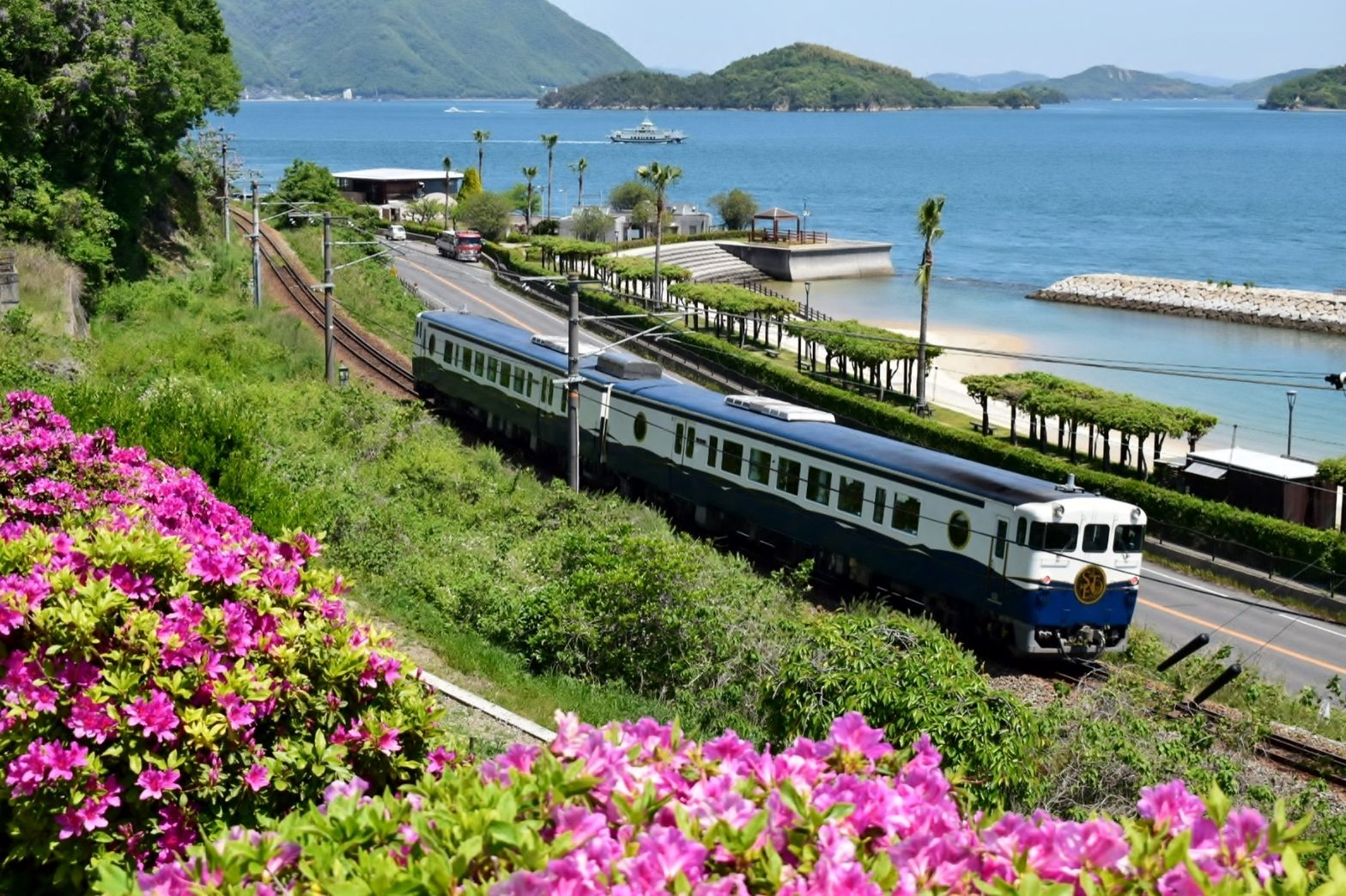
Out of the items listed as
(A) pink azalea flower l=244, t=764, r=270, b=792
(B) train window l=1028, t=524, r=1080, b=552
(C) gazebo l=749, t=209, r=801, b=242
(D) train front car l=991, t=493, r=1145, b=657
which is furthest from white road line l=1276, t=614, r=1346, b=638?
(C) gazebo l=749, t=209, r=801, b=242

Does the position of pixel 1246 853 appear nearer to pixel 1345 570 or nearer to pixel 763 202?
pixel 1345 570

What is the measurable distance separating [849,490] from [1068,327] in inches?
2284

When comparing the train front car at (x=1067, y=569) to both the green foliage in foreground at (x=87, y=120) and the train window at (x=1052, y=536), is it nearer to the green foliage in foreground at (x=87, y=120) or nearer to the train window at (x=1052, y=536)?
the train window at (x=1052, y=536)

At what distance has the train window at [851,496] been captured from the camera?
23953 mm

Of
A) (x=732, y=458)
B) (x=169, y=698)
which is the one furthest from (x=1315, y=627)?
(x=169, y=698)

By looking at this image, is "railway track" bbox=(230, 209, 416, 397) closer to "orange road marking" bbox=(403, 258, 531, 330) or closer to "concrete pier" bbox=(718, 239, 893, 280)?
"orange road marking" bbox=(403, 258, 531, 330)

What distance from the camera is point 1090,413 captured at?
123ft

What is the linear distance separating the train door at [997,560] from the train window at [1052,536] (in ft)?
1.45

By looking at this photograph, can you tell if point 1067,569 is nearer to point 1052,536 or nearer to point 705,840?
point 1052,536

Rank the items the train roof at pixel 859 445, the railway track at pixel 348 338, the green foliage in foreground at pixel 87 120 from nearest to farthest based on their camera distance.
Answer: the train roof at pixel 859 445, the green foliage in foreground at pixel 87 120, the railway track at pixel 348 338

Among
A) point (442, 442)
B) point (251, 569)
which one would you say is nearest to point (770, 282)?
point (442, 442)

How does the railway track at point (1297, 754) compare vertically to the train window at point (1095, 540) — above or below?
below

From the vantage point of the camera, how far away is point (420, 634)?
1700cm

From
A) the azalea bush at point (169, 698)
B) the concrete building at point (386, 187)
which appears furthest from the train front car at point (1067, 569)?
the concrete building at point (386, 187)
